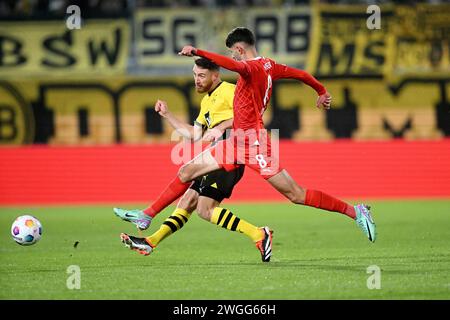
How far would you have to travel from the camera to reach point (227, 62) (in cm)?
852

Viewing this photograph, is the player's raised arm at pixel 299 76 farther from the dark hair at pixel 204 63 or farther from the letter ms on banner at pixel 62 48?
the letter ms on banner at pixel 62 48

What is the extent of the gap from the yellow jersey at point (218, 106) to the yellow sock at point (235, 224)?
1.03m

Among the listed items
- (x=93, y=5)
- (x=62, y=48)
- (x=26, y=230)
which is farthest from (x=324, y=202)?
(x=93, y=5)

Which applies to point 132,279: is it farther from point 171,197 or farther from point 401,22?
point 401,22

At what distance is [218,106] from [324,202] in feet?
5.45

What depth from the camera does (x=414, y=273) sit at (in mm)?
8953

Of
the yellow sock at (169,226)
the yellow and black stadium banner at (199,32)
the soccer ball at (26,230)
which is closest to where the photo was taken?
the yellow sock at (169,226)

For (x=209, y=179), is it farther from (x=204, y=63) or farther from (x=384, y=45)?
(x=384, y=45)

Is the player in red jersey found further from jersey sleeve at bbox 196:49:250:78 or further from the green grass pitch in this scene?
the green grass pitch

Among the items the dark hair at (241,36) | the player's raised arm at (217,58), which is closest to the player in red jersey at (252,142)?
the dark hair at (241,36)

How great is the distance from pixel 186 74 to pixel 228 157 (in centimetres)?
1373

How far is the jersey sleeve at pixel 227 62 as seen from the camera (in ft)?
27.6

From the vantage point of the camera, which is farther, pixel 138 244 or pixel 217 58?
pixel 138 244

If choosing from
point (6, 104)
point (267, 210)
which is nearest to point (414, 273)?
point (267, 210)
